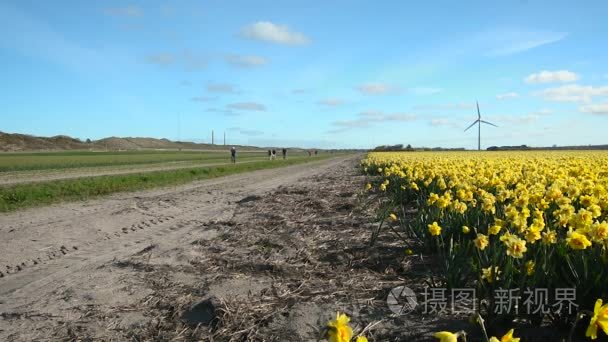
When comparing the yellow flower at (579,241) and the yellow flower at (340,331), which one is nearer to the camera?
the yellow flower at (340,331)

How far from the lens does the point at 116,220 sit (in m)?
11.1

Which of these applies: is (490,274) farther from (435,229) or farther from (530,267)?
(435,229)

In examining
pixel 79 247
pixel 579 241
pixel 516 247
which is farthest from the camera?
pixel 79 247

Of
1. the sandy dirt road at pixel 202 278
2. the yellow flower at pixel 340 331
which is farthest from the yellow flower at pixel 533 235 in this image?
the yellow flower at pixel 340 331

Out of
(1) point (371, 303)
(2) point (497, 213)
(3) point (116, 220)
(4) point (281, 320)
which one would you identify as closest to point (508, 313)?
(1) point (371, 303)

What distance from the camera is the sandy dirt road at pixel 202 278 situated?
4395mm

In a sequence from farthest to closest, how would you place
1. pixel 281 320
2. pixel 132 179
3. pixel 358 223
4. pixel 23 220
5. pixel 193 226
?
1. pixel 132 179
2. pixel 23 220
3. pixel 193 226
4. pixel 358 223
5. pixel 281 320

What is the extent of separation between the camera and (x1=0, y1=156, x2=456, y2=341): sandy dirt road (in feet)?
14.4

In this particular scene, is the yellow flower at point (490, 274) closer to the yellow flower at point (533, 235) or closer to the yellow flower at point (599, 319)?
the yellow flower at point (533, 235)

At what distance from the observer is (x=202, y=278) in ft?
19.5

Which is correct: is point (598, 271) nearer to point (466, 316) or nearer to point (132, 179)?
point (466, 316)

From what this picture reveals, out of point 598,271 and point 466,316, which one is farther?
point 466,316

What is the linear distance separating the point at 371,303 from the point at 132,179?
65.0 ft

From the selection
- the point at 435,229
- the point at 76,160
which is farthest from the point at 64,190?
the point at 76,160
